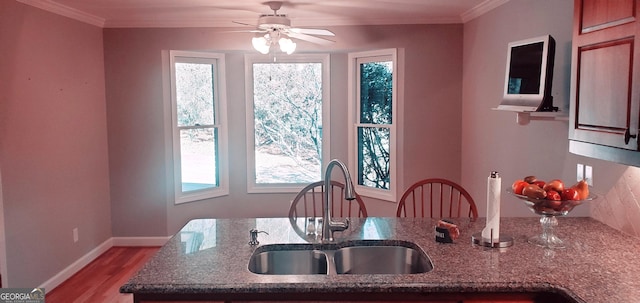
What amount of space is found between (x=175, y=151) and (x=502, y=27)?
3.35 metres

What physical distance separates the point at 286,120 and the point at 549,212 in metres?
3.76

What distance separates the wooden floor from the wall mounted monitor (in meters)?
3.09

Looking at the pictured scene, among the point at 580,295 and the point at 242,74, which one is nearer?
the point at 580,295

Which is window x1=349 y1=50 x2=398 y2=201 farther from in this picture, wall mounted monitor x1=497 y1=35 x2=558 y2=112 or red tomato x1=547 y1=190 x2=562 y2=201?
red tomato x1=547 y1=190 x2=562 y2=201

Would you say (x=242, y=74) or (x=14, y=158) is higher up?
(x=242, y=74)

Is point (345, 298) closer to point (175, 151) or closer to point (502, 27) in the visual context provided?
point (502, 27)

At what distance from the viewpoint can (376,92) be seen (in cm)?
524

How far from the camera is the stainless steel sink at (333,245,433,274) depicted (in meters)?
2.28

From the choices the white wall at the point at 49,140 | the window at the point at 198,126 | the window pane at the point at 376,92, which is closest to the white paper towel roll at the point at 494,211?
the window pane at the point at 376,92

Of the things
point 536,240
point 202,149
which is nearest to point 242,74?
point 202,149

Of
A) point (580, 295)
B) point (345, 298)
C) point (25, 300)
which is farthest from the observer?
point (25, 300)

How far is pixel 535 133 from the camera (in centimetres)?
327

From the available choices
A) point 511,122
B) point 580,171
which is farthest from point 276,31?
point 580,171

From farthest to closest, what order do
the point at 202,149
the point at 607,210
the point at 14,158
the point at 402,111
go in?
the point at 202,149 → the point at 402,111 → the point at 14,158 → the point at 607,210
